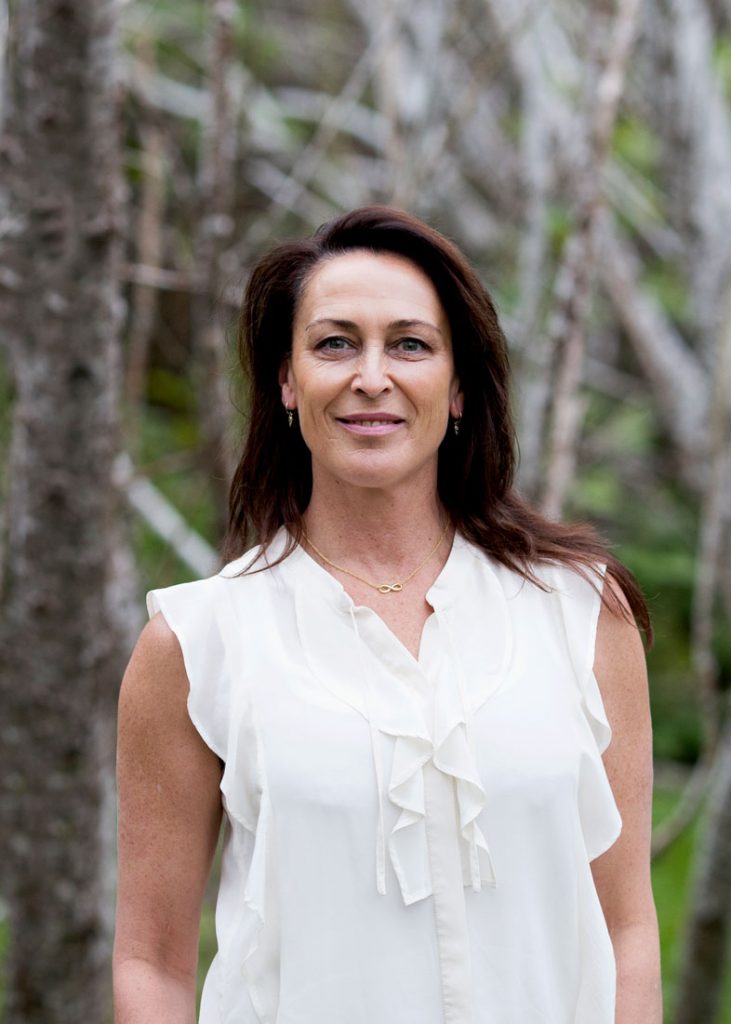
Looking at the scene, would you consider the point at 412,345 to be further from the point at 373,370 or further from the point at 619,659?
the point at 619,659

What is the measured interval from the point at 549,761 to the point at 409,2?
443 centimetres

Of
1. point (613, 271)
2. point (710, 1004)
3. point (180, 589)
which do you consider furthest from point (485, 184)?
point (180, 589)

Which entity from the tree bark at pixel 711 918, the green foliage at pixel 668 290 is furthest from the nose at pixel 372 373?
the green foliage at pixel 668 290

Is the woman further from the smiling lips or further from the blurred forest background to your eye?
the blurred forest background

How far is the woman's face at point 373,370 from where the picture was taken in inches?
86.3

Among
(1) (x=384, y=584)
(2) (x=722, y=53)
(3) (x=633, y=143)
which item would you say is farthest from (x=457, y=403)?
(3) (x=633, y=143)

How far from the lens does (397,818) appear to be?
2064 mm

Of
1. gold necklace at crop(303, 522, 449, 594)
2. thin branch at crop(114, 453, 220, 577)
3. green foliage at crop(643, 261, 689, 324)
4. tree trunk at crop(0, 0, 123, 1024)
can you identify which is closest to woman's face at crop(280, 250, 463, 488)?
gold necklace at crop(303, 522, 449, 594)

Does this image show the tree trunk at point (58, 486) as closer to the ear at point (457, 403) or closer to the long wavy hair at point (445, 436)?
the long wavy hair at point (445, 436)

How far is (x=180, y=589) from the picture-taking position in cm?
224

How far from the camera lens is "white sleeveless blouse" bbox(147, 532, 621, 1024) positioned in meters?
2.07

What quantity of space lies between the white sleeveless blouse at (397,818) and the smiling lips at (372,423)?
0.81 feet

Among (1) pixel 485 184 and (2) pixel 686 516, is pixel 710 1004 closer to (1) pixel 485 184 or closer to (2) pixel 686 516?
(1) pixel 485 184

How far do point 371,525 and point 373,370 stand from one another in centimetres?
27
